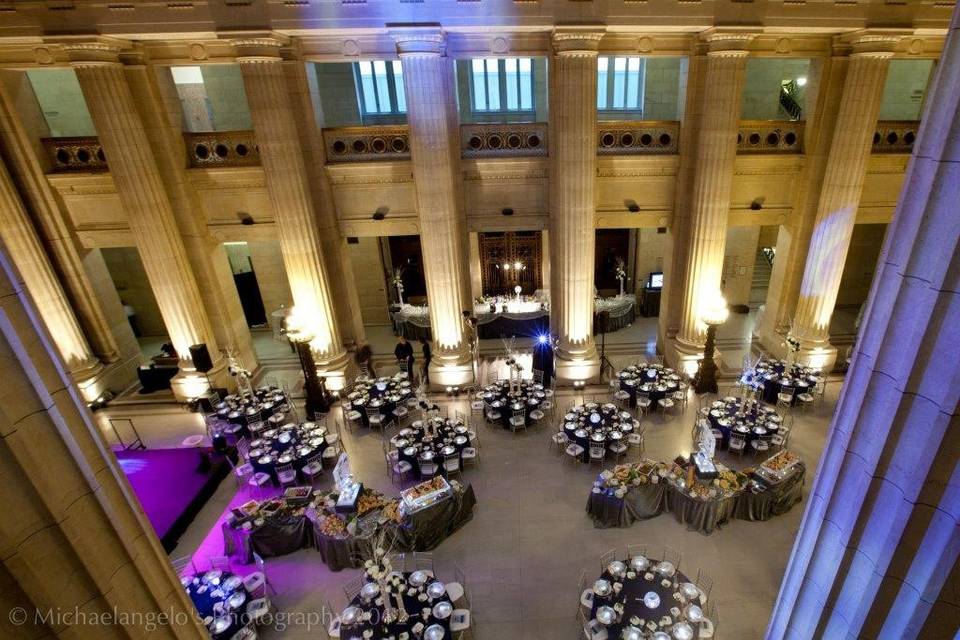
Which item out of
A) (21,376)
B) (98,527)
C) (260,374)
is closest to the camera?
(21,376)

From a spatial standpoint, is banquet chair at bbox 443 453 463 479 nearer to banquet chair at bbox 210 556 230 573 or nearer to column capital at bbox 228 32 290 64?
banquet chair at bbox 210 556 230 573

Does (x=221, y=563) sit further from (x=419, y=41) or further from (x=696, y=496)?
(x=419, y=41)

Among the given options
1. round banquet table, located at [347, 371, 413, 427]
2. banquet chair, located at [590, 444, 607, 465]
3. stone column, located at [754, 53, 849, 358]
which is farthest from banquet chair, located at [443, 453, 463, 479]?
stone column, located at [754, 53, 849, 358]

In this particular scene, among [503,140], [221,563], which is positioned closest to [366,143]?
[503,140]

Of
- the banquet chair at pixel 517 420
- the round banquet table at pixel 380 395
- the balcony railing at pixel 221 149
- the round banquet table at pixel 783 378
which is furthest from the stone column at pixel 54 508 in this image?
the round banquet table at pixel 783 378

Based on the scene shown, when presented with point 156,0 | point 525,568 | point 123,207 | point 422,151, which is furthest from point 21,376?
point 123,207

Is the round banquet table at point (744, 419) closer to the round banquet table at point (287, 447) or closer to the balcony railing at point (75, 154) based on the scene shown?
the round banquet table at point (287, 447)

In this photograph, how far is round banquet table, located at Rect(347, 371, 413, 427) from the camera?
11953 millimetres

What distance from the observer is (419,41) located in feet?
33.7

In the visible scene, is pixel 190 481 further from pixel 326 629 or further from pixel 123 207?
pixel 123 207

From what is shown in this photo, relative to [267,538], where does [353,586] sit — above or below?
below

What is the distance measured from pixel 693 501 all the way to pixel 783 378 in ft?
17.8

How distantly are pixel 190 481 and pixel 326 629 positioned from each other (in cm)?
511

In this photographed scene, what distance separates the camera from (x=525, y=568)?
26.3 ft
